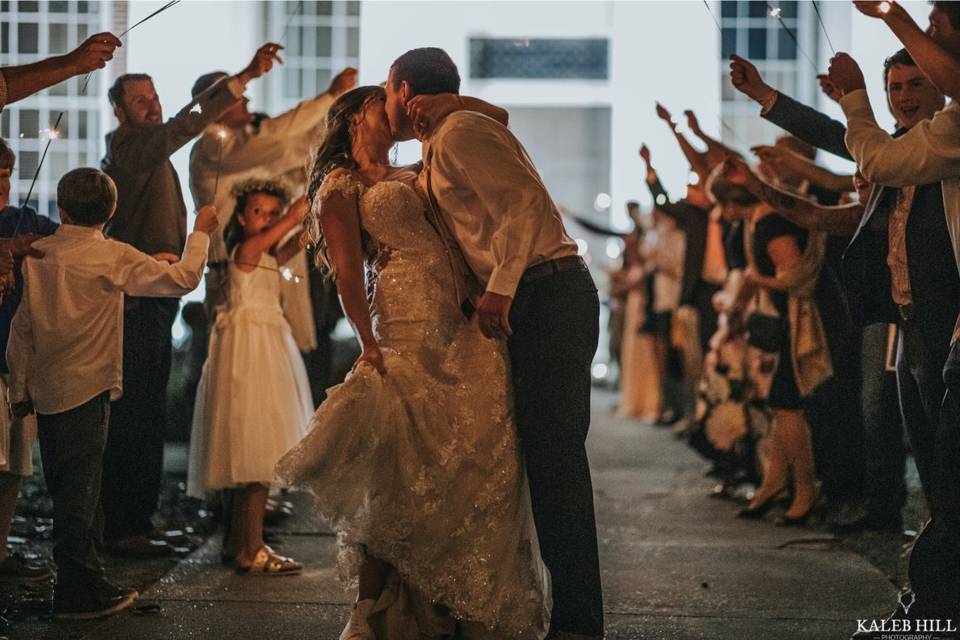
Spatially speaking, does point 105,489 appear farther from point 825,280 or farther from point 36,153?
point 825,280

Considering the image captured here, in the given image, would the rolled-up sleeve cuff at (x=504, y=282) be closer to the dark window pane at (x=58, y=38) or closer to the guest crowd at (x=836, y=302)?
the guest crowd at (x=836, y=302)

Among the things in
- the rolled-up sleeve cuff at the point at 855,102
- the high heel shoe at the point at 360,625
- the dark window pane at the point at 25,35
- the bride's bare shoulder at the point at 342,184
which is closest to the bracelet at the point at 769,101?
the rolled-up sleeve cuff at the point at 855,102

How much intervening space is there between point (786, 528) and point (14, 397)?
14.1 feet

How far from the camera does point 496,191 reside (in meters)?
4.38

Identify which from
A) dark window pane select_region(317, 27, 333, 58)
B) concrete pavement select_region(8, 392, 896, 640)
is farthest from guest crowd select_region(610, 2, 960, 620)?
dark window pane select_region(317, 27, 333, 58)

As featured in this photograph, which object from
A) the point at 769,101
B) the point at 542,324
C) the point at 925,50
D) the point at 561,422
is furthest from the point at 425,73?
the point at 925,50

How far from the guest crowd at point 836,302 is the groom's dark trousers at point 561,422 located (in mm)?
1044

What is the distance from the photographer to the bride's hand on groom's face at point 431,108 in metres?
4.57

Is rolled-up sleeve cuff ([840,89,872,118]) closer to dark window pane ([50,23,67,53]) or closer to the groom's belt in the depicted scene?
the groom's belt

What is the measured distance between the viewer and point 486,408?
451 cm

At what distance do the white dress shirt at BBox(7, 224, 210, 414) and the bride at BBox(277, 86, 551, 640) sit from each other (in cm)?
88

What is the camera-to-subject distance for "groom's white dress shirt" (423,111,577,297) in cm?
436

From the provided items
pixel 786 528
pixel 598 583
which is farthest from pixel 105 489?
pixel 786 528

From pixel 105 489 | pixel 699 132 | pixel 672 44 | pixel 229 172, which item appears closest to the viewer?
pixel 105 489
